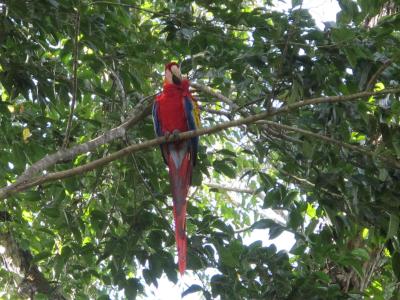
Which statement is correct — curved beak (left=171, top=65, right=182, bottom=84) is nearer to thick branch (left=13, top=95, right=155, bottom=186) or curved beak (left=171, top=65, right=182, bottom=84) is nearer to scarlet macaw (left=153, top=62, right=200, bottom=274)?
scarlet macaw (left=153, top=62, right=200, bottom=274)

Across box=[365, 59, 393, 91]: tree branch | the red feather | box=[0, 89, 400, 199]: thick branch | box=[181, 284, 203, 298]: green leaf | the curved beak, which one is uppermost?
the curved beak

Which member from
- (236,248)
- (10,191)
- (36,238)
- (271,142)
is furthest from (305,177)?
(36,238)

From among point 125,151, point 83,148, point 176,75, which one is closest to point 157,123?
point 176,75

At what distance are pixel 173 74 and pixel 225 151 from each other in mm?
612

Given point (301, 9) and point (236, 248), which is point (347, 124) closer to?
point (301, 9)

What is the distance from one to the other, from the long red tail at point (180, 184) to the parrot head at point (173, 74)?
1.20ft

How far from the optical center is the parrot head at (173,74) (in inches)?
132

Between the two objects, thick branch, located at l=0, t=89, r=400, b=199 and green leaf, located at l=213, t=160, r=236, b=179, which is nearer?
thick branch, located at l=0, t=89, r=400, b=199

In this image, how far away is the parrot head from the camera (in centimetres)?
336

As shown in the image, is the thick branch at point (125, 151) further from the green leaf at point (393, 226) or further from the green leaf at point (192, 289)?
the green leaf at point (192, 289)

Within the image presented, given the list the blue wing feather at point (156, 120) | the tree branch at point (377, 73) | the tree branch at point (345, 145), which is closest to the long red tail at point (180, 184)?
the blue wing feather at point (156, 120)

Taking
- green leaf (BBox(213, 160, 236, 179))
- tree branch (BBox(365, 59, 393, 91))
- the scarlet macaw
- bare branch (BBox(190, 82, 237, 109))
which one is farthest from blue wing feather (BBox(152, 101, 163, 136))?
tree branch (BBox(365, 59, 393, 91))

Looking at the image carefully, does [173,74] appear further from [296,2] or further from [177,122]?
[296,2]

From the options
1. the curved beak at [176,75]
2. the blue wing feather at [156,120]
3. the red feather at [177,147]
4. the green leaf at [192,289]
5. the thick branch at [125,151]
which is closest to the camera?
the thick branch at [125,151]
